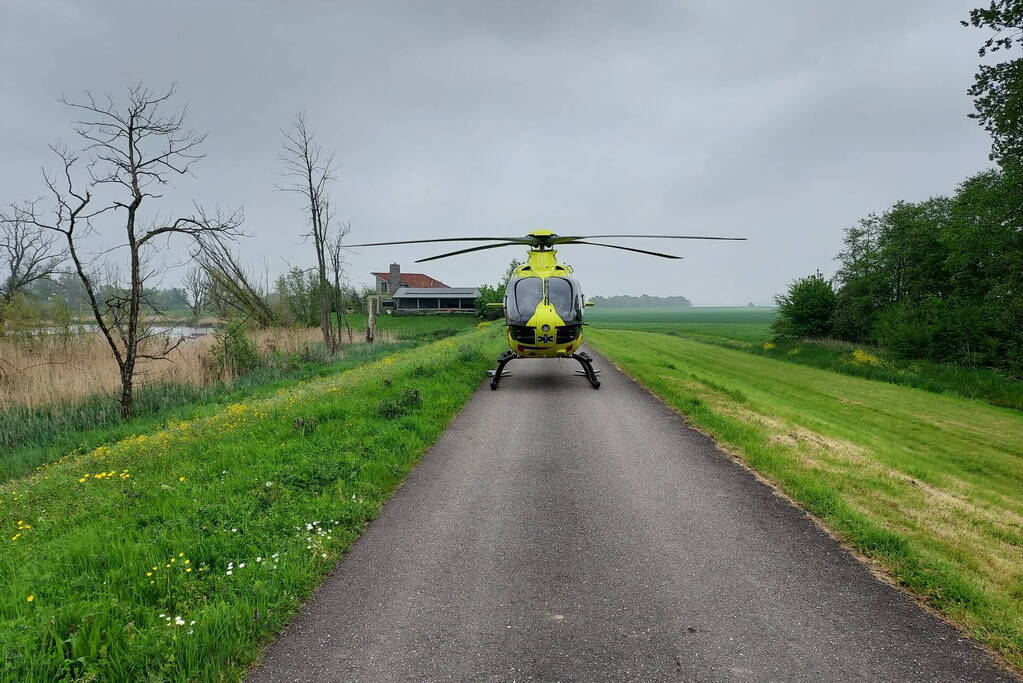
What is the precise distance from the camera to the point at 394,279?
83688 millimetres

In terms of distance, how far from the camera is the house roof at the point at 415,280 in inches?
3376

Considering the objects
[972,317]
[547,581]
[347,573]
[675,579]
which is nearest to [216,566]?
[347,573]

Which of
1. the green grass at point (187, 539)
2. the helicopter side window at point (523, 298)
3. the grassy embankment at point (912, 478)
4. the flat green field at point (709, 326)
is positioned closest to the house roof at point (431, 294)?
the flat green field at point (709, 326)

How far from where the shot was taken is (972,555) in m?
4.65

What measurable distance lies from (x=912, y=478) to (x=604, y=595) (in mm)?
6564

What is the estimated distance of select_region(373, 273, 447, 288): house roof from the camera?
281 ft

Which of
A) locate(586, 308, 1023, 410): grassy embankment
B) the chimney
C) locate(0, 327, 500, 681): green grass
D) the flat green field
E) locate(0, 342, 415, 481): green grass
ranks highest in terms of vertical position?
the chimney

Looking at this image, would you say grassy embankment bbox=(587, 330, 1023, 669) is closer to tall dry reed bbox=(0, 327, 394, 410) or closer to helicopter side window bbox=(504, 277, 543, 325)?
helicopter side window bbox=(504, 277, 543, 325)

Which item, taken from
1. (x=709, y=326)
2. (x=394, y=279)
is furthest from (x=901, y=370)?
(x=394, y=279)

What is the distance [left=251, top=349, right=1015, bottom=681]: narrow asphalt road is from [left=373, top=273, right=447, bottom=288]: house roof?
269ft

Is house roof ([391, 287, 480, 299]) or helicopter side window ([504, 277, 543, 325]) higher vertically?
house roof ([391, 287, 480, 299])

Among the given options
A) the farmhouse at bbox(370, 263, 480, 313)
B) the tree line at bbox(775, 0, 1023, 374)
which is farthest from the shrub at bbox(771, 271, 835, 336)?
the farmhouse at bbox(370, 263, 480, 313)

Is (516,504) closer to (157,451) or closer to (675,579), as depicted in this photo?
(675,579)

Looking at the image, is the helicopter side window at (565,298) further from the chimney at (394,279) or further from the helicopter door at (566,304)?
the chimney at (394,279)
